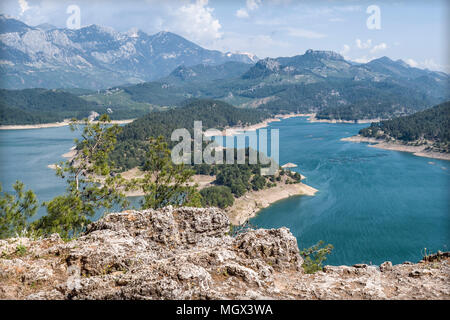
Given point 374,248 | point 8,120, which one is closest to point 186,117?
point 8,120

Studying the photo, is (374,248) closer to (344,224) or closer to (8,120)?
(344,224)

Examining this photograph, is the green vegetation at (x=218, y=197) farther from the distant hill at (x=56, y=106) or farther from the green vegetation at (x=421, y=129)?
the distant hill at (x=56, y=106)

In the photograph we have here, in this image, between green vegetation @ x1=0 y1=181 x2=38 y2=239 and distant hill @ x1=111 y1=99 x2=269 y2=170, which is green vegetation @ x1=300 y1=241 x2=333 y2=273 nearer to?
green vegetation @ x1=0 y1=181 x2=38 y2=239

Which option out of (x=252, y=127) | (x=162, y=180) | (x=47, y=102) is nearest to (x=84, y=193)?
(x=162, y=180)

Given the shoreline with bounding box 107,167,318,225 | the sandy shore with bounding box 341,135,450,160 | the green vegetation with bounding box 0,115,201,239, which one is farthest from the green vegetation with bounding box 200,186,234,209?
the sandy shore with bounding box 341,135,450,160
